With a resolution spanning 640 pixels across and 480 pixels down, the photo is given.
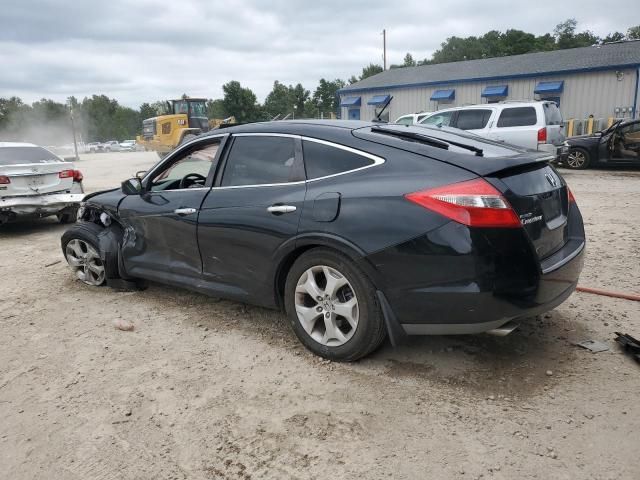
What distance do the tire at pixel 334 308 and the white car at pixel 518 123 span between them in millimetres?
9954

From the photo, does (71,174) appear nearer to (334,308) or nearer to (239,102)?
(334,308)

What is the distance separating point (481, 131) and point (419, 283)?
11.5 metres

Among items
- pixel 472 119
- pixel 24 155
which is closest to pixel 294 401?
pixel 24 155

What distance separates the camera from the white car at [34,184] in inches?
306

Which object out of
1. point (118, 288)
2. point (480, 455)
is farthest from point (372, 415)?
point (118, 288)

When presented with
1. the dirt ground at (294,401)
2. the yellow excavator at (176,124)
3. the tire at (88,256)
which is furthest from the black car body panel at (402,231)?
the yellow excavator at (176,124)

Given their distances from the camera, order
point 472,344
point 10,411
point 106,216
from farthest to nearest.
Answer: point 106,216, point 472,344, point 10,411

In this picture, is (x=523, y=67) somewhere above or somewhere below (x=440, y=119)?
above

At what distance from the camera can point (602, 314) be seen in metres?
4.02

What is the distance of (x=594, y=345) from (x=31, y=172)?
26.5 ft

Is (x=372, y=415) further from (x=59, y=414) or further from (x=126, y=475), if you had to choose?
(x=59, y=414)

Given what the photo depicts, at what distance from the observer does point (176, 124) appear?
2345 centimetres

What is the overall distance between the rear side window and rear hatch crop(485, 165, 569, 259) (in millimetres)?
10361

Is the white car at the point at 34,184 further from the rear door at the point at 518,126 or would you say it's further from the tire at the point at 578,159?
Answer: the tire at the point at 578,159
